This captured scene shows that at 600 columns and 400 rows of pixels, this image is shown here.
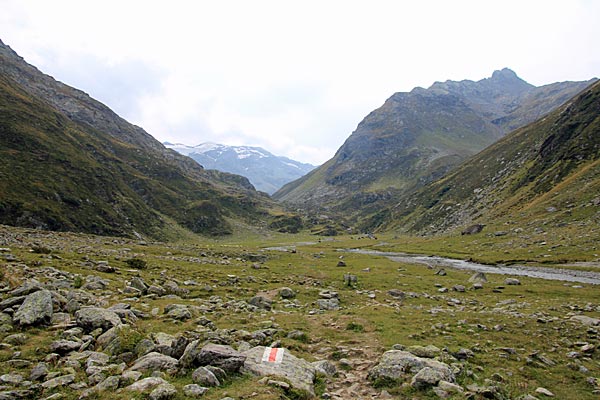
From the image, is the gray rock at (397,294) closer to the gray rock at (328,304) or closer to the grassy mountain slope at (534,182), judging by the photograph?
the gray rock at (328,304)

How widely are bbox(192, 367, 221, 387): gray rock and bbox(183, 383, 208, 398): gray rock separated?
0.52m

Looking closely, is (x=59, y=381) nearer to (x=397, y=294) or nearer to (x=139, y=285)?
(x=139, y=285)

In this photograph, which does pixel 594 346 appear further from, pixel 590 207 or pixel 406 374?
pixel 590 207

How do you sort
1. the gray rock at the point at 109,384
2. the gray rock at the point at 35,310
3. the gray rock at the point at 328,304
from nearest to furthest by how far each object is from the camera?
the gray rock at the point at 109,384 < the gray rock at the point at 35,310 < the gray rock at the point at 328,304

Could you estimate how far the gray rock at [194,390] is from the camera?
10.2 m

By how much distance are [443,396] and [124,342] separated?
44.5 feet

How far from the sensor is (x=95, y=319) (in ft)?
49.2

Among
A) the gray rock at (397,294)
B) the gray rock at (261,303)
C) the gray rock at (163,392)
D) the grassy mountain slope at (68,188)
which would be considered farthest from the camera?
the grassy mountain slope at (68,188)

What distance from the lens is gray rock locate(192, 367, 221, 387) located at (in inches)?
439

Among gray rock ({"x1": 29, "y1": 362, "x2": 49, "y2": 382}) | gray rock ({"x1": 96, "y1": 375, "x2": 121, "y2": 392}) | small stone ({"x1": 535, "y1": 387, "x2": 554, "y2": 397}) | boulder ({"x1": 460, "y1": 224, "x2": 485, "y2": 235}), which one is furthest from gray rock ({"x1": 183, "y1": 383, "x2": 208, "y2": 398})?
boulder ({"x1": 460, "y1": 224, "x2": 485, "y2": 235})

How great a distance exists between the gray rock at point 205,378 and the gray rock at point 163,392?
3.89ft

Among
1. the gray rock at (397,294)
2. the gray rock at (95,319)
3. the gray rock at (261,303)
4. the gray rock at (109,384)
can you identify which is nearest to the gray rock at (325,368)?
the gray rock at (109,384)

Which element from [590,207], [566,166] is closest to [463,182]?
[566,166]

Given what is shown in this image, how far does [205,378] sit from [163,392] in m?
1.76
